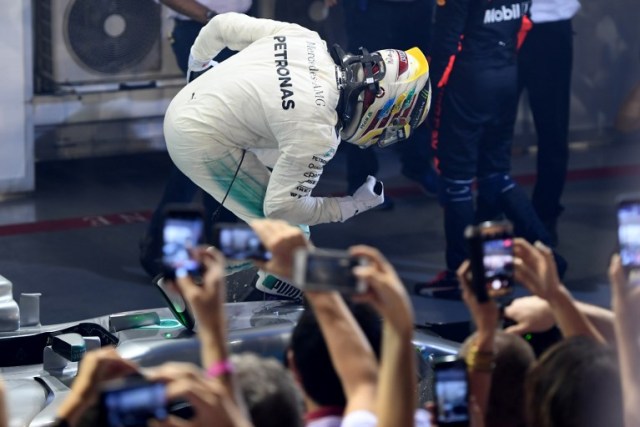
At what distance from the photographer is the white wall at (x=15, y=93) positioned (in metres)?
6.95

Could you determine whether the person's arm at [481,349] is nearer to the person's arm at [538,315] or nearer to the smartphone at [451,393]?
the smartphone at [451,393]

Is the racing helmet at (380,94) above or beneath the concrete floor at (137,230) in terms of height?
above

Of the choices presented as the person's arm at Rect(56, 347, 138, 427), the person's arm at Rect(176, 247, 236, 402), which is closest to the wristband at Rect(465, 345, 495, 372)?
the person's arm at Rect(176, 247, 236, 402)

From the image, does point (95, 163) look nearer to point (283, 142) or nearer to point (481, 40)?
point (481, 40)

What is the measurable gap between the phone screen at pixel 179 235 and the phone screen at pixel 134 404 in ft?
1.55

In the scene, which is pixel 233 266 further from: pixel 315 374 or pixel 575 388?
pixel 575 388

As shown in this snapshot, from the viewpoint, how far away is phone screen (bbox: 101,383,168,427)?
6.45 ft

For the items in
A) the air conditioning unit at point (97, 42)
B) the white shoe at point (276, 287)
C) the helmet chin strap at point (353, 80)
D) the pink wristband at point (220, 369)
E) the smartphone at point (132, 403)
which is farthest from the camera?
the air conditioning unit at point (97, 42)

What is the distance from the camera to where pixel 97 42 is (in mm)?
7527

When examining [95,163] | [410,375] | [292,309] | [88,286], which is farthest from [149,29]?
[410,375]

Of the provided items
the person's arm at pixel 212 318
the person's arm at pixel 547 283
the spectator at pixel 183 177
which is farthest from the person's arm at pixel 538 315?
the spectator at pixel 183 177

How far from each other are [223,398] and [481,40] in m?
4.31

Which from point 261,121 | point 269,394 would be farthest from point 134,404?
point 261,121

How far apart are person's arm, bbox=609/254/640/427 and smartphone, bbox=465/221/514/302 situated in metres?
0.19
